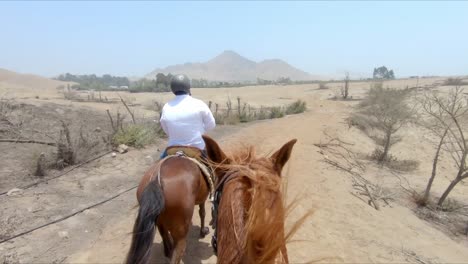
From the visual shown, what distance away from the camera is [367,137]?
50.1 ft

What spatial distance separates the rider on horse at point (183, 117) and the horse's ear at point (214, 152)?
2385 mm

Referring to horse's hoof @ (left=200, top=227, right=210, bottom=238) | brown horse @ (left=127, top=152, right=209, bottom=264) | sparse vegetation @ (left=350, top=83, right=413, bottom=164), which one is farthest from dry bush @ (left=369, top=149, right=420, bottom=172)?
brown horse @ (left=127, top=152, right=209, bottom=264)

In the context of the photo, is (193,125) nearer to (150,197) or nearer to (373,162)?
(150,197)

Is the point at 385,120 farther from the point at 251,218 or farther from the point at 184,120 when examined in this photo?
the point at 251,218

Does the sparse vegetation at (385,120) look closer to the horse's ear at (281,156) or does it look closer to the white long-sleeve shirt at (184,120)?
the white long-sleeve shirt at (184,120)

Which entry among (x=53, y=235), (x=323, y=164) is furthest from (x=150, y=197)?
(x=323, y=164)

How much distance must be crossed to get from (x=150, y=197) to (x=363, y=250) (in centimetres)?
367

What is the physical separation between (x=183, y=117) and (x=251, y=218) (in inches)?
122

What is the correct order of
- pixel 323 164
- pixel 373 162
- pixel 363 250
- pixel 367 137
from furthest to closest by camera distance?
pixel 367 137
pixel 373 162
pixel 323 164
pixel 363 250

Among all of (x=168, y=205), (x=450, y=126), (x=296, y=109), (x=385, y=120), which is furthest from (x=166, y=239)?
(x=296, y=109)

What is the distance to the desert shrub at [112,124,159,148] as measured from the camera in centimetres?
1054

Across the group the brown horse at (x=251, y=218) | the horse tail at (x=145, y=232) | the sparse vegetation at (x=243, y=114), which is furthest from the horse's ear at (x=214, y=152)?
the sparse vegetation at (x=243, y=114)

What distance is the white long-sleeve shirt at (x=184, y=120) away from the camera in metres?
4.42

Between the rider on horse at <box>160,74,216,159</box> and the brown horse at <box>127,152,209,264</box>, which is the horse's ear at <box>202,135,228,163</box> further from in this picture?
→ the rider on horse at <box>160,74,216,159</box>
